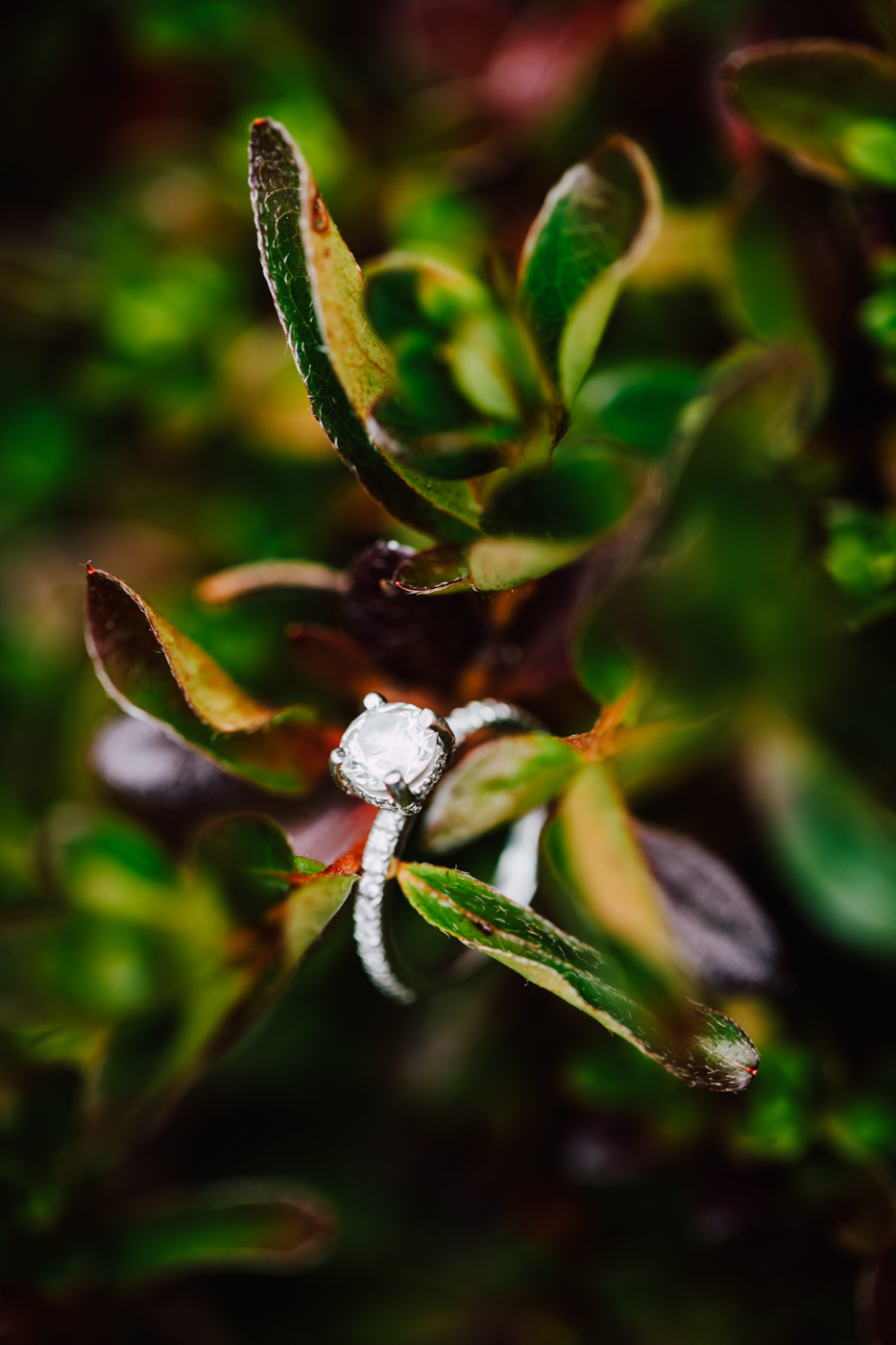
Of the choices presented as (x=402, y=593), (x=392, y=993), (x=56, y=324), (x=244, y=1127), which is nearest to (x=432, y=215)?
(x=56, y=324)

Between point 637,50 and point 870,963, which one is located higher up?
point 637,50

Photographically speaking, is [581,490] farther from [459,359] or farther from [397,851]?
[397,851]

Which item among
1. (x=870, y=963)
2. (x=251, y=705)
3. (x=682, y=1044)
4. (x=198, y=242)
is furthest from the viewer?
(x=198, y=242)

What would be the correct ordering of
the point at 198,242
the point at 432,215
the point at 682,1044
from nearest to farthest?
the point at 682,1044, the point at 432,215, the point at 198,242

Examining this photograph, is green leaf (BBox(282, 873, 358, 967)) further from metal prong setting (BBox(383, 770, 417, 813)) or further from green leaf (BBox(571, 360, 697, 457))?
green leaf (BBox(571, 360, 697, 457))

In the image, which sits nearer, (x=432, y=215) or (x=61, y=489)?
(x=432, y=215)

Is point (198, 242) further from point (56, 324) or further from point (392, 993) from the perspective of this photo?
point (392, 993)

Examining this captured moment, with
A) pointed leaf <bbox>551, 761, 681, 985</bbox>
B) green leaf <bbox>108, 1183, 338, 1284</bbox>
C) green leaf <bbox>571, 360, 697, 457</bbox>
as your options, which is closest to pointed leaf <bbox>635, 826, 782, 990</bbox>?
pointed leaf <bbox>551, 761, 681, 985</bbox>
